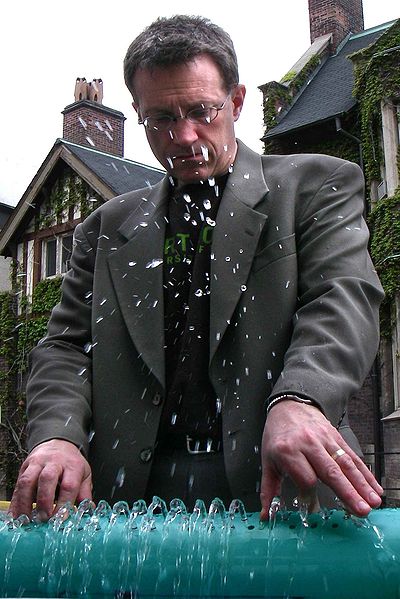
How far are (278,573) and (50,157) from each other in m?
23.2

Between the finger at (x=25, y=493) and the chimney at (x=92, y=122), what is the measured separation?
80.2 feet

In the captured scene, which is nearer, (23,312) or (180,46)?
(180,46)

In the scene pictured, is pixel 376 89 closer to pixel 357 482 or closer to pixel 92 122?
pixel 92 122

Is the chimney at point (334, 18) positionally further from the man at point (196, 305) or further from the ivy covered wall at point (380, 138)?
the man at point (196, 305)

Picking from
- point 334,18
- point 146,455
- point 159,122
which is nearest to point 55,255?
point 334,18

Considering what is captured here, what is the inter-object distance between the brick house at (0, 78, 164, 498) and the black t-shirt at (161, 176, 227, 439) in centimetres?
1997

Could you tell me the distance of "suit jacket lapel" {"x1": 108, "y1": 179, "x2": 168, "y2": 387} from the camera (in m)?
2.37

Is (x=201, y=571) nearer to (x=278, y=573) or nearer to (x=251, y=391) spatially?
(x=278, y=573)

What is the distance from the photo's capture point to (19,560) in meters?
1.59

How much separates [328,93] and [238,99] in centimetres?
1861

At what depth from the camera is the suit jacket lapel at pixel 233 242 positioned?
227 cm

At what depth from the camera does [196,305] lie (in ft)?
7.88

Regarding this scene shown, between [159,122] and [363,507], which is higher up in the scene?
[159,122]

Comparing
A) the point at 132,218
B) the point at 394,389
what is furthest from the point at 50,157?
the point at 132,218
